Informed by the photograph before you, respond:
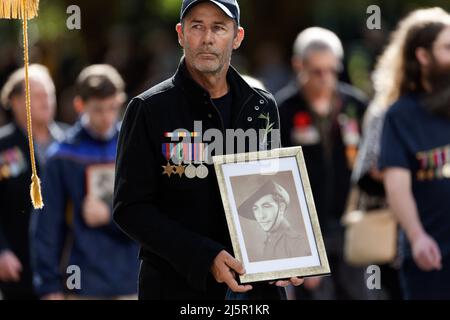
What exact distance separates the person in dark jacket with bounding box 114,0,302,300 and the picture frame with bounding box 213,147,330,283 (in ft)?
0.28

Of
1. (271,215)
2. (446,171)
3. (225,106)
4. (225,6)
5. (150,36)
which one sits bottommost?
(271,215)

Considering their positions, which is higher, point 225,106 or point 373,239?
point 225,106

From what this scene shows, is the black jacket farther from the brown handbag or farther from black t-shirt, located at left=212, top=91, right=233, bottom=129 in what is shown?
the brown handbag

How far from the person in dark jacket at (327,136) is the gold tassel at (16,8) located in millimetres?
4043

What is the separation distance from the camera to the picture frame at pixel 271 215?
5004mm

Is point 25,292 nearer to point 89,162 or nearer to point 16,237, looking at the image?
point 16,237

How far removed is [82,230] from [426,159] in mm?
2437

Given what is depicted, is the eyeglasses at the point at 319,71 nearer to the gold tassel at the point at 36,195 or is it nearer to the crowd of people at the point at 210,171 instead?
the crowd of people at the point at 210,171

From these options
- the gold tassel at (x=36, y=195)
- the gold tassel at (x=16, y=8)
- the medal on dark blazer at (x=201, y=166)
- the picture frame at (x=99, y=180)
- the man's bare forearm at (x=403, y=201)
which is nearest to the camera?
the medal on dark blazer at (x=201, y=166)

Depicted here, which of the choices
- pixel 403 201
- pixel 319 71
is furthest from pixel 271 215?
pixel 319 71

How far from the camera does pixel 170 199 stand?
5113mm

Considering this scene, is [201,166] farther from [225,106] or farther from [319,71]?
[319,71]

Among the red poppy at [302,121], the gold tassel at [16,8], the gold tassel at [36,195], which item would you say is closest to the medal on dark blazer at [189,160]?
the gold tassel at [36,195]

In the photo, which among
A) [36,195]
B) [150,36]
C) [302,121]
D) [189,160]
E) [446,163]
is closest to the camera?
[189,160]
